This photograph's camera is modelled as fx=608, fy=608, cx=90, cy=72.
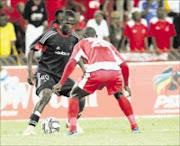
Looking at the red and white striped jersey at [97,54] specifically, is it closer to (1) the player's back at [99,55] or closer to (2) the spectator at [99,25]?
(1) the player's back at [99,55]

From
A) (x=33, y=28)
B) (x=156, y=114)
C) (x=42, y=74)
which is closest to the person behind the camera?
(x=42, y=74)

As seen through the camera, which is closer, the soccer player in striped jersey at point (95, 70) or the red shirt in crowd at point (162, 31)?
the soccer player in striped jersey at point (95, 70)

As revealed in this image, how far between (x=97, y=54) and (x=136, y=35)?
291 inches

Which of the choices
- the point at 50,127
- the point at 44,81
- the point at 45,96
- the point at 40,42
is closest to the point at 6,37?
the point at 40,42

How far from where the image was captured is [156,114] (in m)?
15.8

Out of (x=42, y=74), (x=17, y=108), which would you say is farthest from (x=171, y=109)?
(x=42, y=74)

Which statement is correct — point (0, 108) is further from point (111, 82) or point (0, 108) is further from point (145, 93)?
point (111, 82)

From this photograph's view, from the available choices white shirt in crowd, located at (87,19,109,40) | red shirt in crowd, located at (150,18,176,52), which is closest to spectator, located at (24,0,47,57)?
white shirt in crowd, located at (87,19,109,40)

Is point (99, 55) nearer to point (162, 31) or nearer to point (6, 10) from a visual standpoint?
point (162, 31)

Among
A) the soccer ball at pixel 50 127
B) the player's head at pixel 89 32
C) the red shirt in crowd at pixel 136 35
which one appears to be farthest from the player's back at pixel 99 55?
the red shirt in crowd at pixel 136 35

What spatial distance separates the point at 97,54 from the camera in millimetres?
10070

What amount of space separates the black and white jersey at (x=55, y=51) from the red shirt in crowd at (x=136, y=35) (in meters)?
5.99

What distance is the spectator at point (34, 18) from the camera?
664 inches

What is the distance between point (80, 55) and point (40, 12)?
7197 millimetres
